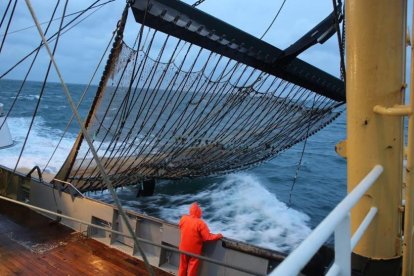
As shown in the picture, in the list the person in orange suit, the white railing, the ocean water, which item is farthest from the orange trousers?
the ocean water

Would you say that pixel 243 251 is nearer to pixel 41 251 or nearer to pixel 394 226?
pixel 394 226

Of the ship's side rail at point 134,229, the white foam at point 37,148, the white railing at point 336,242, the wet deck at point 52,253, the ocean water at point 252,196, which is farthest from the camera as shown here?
the white foam at point 37,148

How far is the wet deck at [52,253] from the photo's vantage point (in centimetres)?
539

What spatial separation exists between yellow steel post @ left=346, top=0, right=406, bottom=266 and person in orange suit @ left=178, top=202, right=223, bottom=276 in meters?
2.87

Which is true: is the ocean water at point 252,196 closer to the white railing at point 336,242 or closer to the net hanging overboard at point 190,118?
the net hanging overboard at point 190,118

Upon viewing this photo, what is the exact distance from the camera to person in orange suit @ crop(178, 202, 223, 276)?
502 cm

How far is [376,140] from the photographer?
235 centimetres

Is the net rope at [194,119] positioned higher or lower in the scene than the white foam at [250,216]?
higher

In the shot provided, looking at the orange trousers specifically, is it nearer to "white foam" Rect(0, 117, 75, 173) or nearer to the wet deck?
the wet deck

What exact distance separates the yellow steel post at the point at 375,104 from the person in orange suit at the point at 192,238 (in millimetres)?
2869

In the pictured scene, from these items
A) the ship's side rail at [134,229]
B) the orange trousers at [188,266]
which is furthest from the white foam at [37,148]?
the orange trousers at [188,266]

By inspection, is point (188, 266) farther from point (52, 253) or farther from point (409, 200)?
point (409, 200)

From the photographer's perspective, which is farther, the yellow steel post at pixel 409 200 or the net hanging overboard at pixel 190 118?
the net hanging overboard at pixel 190 118

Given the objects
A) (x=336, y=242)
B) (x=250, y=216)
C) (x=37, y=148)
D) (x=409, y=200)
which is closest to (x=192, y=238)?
(x=409, y=200)
